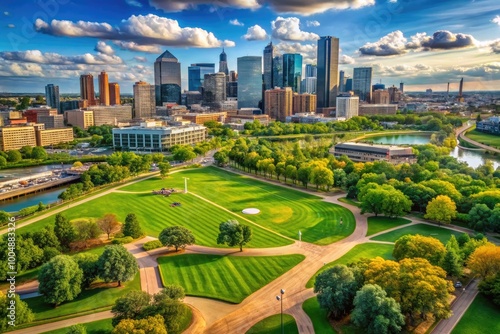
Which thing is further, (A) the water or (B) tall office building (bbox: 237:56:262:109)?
(B) tall office building (bbox: 237:56:262:109)

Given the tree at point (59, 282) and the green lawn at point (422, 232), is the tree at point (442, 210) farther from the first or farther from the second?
the tree at point (59, 282)

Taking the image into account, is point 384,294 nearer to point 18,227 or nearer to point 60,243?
point 60,243

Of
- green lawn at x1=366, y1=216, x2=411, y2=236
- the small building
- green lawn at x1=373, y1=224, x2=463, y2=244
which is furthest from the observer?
the small building

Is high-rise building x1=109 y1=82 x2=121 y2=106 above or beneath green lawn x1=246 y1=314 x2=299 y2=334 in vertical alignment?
above

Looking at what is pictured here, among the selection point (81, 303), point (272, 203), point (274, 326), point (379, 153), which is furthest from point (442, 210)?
point (379, 153)

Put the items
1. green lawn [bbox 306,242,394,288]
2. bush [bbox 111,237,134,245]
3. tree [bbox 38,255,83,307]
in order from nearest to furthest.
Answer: tree [bbox 38,255,83,307] → green lawn [bbox 306,242,394,288] → bush [bbox 111,237,134,245]

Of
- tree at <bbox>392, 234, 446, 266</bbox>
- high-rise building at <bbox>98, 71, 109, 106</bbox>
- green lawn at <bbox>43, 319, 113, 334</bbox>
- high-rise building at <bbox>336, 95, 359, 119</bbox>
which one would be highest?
high-rise building at <bbox>98, 71, 109, 106</bbox>

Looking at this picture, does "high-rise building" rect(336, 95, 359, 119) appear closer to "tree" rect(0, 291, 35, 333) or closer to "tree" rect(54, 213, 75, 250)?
"tree" rect(54, 213, 75, 250)

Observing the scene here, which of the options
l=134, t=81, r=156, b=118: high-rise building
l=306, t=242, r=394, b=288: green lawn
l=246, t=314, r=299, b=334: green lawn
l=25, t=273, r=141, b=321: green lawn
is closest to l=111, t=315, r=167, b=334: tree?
A: l=246, t=314, r=299, b=334: green lawn
